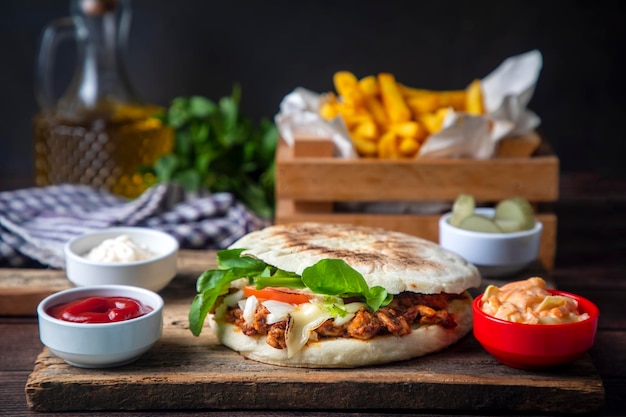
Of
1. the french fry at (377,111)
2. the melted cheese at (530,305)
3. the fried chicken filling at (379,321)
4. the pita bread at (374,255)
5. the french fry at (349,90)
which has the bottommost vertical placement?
the fried chicken filling at (379,321)

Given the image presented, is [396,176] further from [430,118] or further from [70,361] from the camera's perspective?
[70,361]

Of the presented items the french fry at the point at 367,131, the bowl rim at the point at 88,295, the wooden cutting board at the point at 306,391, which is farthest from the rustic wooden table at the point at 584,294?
the french fry at the point at 367,131

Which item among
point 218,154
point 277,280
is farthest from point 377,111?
point 277,280

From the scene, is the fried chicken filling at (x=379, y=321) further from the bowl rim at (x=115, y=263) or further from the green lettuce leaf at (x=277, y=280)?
the bowl rim at (x=115, y=263)

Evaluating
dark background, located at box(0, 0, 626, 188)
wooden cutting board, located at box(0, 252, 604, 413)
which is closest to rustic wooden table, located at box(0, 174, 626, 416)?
wooden cutting board, located at box(0, 252, 604, 413)

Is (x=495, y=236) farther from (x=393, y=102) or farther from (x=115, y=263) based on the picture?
(x=115, y=263)

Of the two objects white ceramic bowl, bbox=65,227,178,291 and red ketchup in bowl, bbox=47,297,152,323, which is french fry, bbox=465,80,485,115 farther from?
red ketchup in bowl, bbox=47,297,152,323

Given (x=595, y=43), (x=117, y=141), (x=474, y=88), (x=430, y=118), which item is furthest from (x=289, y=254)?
(x=595, y=43)
